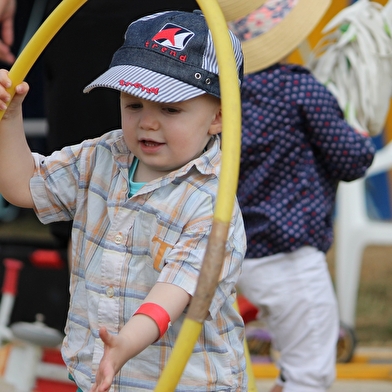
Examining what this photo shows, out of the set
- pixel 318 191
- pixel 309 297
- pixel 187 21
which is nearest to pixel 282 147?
pixel 318 191

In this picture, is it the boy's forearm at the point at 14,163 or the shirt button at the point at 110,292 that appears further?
the boy's forearm at the point at 14,163

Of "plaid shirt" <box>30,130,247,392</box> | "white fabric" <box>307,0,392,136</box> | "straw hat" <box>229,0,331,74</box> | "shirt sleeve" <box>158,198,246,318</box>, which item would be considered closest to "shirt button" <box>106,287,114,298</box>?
"plaid shirt" <box>30,130,247,392</box>

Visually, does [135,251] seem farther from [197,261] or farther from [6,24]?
[6,24]

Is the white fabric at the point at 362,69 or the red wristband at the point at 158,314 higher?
the white fabric at the point at 362,69

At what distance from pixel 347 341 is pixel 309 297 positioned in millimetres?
1006

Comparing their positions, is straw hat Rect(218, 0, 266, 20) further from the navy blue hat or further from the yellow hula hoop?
the yellow hula hoop

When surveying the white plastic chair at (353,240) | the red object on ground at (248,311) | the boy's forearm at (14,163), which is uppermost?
the boy's forearm at (14,163)

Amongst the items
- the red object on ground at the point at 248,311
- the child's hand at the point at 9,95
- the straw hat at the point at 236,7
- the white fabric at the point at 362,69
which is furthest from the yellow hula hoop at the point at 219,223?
the red object on ground at the point at 248,311

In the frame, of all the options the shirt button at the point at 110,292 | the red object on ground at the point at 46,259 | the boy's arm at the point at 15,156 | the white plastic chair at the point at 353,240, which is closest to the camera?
the shirt button at the point at 110,292

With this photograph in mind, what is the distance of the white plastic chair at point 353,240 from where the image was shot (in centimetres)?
404

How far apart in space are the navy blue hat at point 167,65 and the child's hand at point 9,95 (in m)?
0.20

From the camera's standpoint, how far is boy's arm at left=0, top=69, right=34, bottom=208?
74.3 inches

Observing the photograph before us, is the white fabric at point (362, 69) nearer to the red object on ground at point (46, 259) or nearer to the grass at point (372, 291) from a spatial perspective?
the red object on ground at point (46, 259)

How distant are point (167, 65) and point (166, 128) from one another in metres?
0.13
